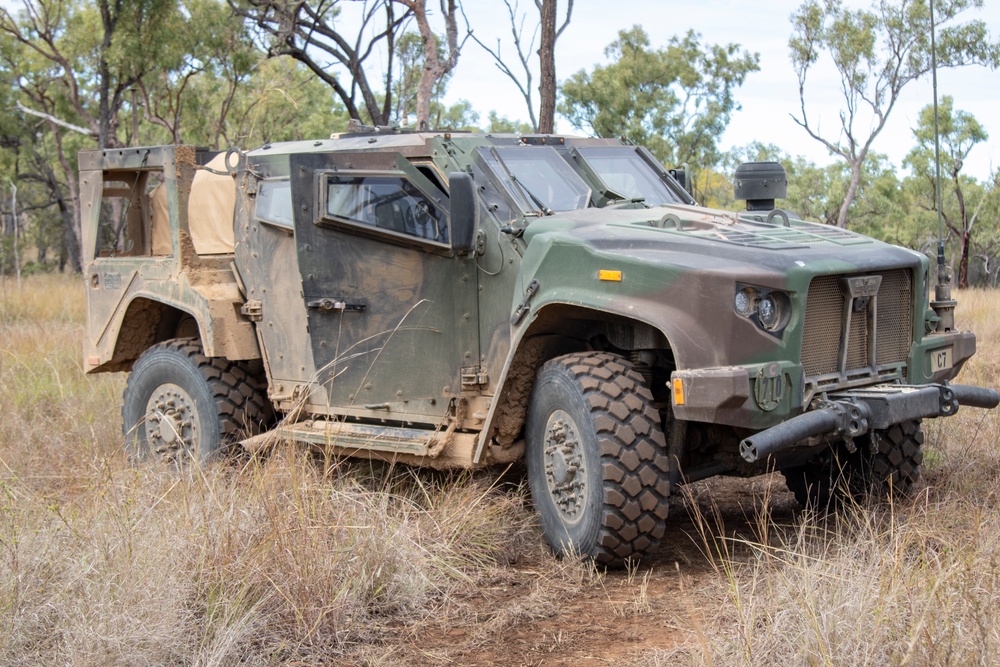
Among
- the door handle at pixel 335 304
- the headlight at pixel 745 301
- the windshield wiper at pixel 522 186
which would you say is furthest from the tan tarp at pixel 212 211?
the headlight at pixel 745 301

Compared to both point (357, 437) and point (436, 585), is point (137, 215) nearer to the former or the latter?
point (357, 437)

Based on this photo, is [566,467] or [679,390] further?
[566,467]

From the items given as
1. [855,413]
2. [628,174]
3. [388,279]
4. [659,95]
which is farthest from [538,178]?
[659,95]

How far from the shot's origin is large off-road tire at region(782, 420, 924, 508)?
598 centimetres

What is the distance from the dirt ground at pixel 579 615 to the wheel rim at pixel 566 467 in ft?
0.86

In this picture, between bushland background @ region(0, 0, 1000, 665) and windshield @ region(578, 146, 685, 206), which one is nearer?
bushland background @ region(0, 0, 1000, 665)

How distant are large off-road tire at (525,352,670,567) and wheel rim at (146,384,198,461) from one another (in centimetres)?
266

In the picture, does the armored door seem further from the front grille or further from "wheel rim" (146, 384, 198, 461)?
the front grille

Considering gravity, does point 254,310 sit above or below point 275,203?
below

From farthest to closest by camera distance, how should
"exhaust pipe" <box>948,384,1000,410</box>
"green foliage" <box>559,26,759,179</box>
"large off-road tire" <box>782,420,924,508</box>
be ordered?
"green foliage" <box>559,26,759,179</box>, "large off-road tire" <box>782,420,924,508</box>, "exhaust pipe" <box>948,384,1000,410</box>

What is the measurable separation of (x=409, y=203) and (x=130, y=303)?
244 centimetres

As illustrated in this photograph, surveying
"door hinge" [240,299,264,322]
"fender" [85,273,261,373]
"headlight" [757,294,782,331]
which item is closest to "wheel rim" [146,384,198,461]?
"fender" [85,273,261,373]

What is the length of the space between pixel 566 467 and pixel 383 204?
1.74 metres

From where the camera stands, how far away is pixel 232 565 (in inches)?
176
